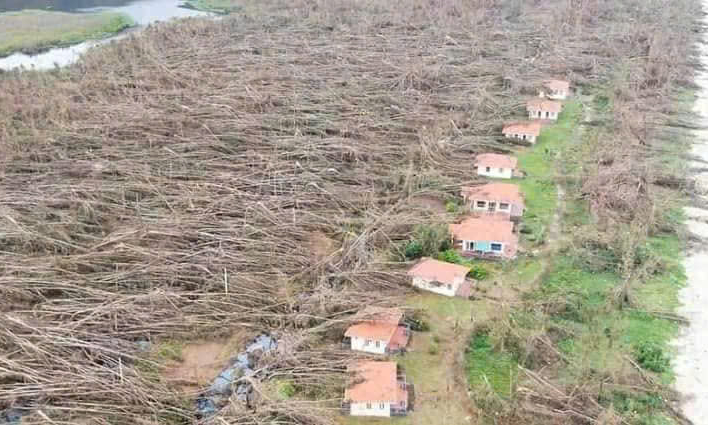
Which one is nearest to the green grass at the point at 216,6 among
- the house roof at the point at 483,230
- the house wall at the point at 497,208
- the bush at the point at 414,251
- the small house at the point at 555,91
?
the small house at the point at 555,91

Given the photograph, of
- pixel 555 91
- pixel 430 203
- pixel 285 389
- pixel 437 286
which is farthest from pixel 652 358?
pixel 555 91

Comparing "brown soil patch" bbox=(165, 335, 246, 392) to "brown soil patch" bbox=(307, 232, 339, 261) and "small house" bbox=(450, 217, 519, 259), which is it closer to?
"brown soil patch" bbox=(307, 232, 339, 261)

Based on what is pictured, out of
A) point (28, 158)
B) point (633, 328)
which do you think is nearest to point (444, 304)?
point (633, 328)

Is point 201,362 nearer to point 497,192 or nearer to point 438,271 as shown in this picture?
point 438,271

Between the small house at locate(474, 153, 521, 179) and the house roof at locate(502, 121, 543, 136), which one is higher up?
the house roof at locate(502, 121, 543, 136)

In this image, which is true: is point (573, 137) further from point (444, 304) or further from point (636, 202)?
point (444, 304)

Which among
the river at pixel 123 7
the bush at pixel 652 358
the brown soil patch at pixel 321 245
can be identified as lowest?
the bush at pixel 652 358

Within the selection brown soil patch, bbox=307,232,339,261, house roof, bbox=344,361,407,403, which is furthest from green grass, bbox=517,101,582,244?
house roof, bbox=344,361,407,403

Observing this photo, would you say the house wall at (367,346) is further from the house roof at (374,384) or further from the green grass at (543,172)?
the green grass at (543,172)
